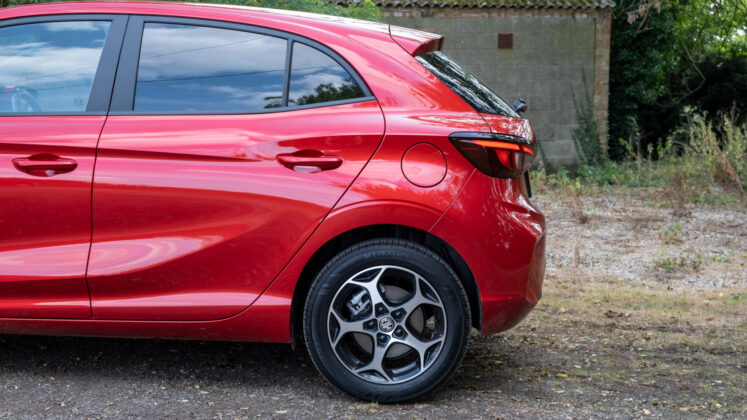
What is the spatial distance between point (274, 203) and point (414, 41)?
0.97m

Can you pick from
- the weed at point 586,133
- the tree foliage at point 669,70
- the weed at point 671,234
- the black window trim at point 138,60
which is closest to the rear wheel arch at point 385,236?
the black window trim at point 138,60

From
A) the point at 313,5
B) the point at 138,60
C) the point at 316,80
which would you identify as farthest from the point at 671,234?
the point at 138,60

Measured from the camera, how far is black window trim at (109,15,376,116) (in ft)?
12.1

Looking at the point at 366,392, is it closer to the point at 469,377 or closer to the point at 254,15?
the point at 469,377

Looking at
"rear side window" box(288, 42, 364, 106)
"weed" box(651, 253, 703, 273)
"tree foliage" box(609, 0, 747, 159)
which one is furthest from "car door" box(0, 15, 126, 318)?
"tree foliage" box(609, 0, 747, 159)

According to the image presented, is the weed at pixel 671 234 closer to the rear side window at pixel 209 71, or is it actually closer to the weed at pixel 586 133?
the rear side window at pixel 209 71

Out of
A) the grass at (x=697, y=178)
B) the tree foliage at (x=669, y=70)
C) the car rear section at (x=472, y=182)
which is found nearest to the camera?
the car rear section at (x=472, y=182)

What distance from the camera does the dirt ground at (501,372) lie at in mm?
3686

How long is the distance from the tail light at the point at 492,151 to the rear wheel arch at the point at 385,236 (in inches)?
14.6

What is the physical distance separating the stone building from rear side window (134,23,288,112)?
14.4m

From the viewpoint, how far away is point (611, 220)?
33.0 feet

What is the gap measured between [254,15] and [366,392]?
1706 mm

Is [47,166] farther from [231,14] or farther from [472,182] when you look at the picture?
[472,182]

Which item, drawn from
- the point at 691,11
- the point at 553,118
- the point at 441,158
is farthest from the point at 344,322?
the point at 691,11
